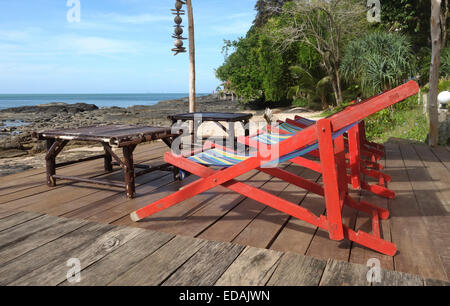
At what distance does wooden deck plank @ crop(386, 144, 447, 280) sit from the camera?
1.71 metres

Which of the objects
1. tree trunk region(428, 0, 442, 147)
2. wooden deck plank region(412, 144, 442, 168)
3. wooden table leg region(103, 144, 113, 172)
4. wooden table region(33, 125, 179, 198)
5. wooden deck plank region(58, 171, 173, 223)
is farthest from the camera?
tree trunk region(428, 0, 442, 147)

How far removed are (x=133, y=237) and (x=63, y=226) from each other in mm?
555

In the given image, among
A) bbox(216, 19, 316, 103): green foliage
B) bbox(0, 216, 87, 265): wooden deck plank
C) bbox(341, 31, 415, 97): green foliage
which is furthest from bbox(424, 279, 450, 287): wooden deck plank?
bbox(216, 19, 316, 103): green foliage

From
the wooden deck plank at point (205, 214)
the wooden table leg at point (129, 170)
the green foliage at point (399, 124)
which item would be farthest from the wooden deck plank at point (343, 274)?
the green foliage at point (399, 124)

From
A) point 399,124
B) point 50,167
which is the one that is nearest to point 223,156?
point 50,167

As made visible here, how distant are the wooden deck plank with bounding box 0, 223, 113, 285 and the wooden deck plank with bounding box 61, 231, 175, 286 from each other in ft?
0.78

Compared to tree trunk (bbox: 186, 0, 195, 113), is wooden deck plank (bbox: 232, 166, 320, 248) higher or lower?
lower

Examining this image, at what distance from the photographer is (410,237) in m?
2.07

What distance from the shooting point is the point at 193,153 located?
2.61 m

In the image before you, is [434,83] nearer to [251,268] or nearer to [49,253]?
[251,268]

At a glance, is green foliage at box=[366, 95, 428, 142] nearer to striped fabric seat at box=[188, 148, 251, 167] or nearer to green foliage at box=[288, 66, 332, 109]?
striped fabric seat at box=[188, 148, 251, 167]

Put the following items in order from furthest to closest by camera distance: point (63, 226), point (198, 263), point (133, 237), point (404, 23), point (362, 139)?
point (404, 23), point (362, 139), point (63, 226), point (133, 237), point (198, 263)

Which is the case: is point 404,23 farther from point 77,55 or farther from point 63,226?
point 63,226
